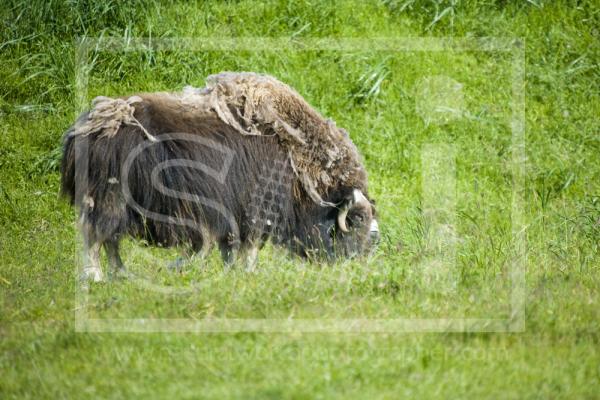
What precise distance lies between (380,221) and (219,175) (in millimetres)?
1879

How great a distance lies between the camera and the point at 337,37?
8141mm

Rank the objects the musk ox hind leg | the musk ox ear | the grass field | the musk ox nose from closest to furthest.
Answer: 1. the grass field
2. the musk ox hind leg
3. the musk ox ear
4. the musk ox nose

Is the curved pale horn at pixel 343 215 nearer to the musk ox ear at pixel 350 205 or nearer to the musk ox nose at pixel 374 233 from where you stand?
the musk ox ear at pixel 350 205

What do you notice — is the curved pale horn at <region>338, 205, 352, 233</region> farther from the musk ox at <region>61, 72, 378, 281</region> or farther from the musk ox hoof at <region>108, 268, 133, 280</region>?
the musk ox hoof at <region>108, 268, 133, 280</region>

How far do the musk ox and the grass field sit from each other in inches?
8.8

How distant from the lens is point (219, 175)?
16.3 ft

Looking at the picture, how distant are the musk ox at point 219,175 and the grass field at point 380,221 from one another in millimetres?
224

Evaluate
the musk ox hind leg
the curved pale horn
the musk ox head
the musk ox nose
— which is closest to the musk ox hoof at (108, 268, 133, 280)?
the musk ox hind leg

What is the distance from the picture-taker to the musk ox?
466 cm

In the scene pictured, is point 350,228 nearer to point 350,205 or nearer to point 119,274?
point 350,205

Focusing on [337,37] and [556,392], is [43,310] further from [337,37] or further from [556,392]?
[337,37]

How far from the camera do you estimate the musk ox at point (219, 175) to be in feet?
15.3

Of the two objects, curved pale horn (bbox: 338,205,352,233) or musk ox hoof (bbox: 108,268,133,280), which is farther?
curved pale horn (bbox: 338,205,352,233)

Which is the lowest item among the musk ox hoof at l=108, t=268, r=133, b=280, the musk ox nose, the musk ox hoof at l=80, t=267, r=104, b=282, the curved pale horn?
the musk ox hoof at l=80, t=267, r=104, b=282
